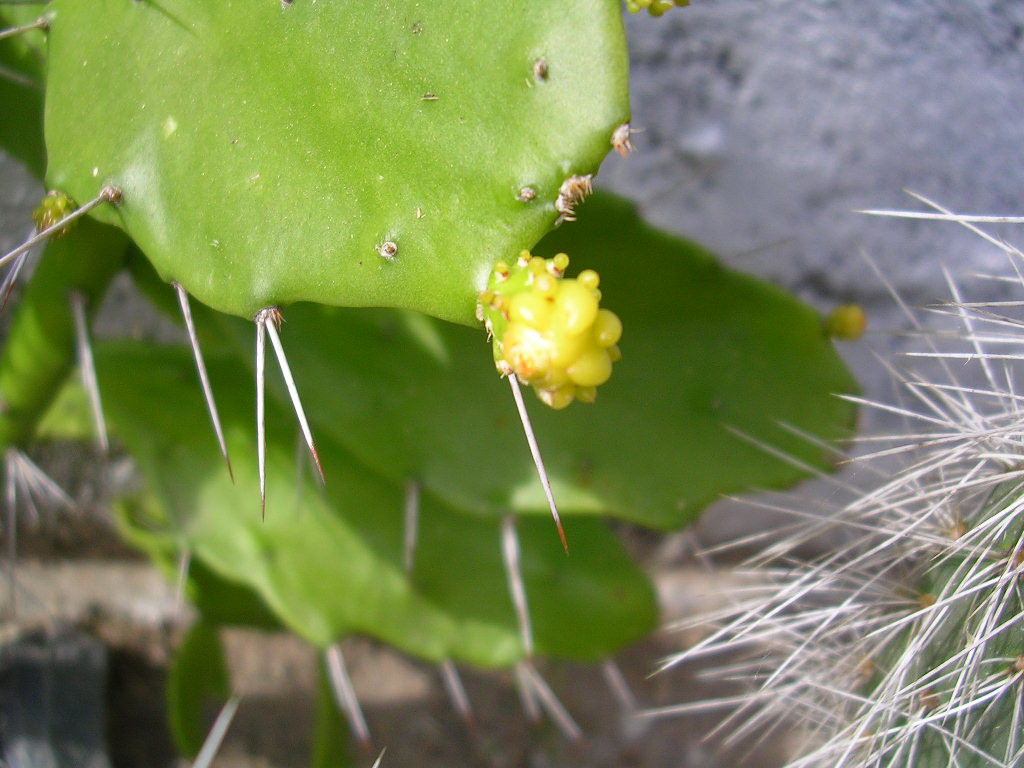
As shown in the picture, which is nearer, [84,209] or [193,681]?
[84,209]

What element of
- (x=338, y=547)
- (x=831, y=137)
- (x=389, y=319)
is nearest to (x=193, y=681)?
(x=338, y=547)

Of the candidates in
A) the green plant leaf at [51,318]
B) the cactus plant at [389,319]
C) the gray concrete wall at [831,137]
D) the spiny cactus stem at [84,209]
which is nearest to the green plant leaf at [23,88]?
the cactus plant at [389,319]

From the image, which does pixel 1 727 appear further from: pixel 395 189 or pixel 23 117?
pixel 395 189

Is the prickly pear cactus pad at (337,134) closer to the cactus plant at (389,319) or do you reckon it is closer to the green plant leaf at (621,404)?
the cactus plant at (389,319)

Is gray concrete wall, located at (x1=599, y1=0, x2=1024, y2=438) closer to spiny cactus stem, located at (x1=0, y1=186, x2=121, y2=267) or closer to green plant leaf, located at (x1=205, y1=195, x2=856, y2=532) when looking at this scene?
green plant leaf, located at (x1=205, y1=195, x2=856, y2=532)

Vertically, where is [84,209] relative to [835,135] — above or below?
above

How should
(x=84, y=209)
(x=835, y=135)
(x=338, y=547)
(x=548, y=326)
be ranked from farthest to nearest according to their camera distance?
(x=835, y=135)
(x=338, y=547)
(x=84, y=209)
(x=548, y=326)

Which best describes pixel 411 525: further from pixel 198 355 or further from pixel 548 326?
pixel 548 326
